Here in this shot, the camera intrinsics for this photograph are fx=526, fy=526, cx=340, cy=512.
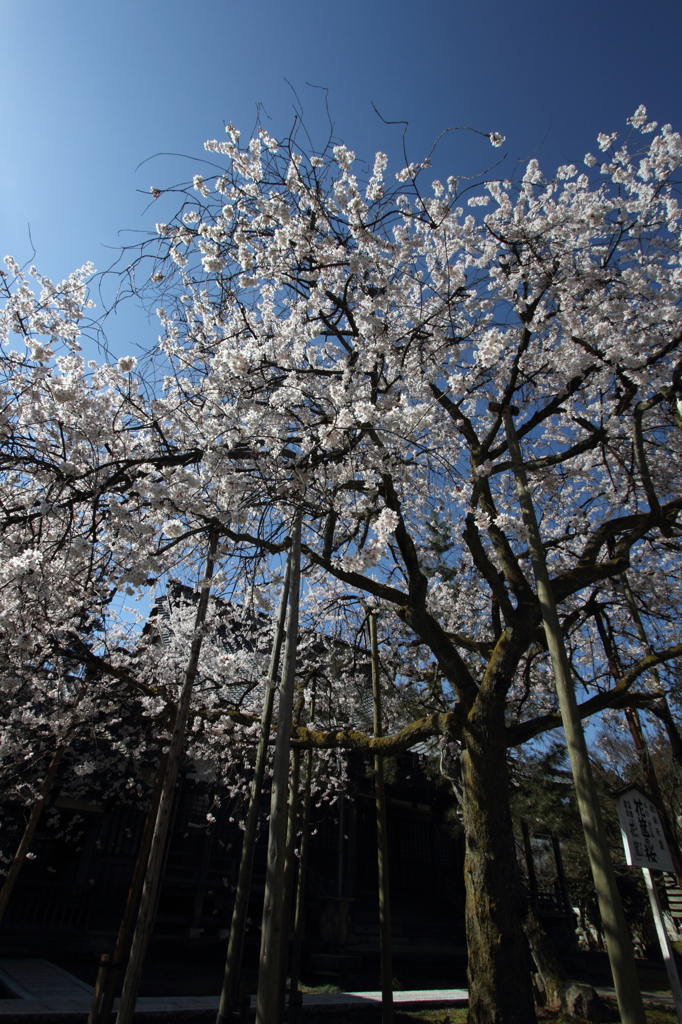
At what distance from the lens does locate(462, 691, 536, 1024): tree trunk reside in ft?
14.9

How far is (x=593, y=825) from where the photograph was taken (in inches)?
110

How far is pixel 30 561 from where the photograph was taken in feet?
17.1

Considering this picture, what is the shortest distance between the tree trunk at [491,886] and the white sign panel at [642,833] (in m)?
1.33

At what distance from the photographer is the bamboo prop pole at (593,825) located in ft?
8.30

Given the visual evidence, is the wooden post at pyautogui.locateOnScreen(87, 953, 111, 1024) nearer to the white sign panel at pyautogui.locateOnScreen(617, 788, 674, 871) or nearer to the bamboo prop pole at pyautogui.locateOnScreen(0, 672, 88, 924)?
the bamboo prop pole at pyautogui.locateOnScreen(0, 672, 88, 924)

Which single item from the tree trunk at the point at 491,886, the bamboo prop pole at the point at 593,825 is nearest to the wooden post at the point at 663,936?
the tree trunk at the point at 491,886

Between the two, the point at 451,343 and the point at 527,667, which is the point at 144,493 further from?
the point at 527,667

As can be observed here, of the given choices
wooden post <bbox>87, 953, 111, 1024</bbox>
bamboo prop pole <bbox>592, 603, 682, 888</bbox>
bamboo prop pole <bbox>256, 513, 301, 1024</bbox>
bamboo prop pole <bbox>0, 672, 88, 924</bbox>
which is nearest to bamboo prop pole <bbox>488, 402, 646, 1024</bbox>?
bamboo prop pole <bbox>256, 513, 301, 1024</bbox>

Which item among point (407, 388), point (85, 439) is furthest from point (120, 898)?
point (407, 388)

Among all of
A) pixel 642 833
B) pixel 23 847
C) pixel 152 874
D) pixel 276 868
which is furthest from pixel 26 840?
pixel 642 833

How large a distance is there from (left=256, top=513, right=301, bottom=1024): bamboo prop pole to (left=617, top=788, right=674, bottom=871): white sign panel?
3.83 metres

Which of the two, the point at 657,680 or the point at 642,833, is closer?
the point at 642,833

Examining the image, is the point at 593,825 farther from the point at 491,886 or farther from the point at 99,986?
the point at 99,986

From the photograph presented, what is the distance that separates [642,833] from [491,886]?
1990mm
